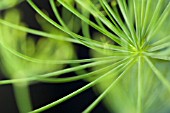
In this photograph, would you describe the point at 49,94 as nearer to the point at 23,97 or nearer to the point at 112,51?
the point at 23,97

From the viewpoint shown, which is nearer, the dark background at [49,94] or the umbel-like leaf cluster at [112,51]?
the umbel-like leaf cluster at [112,51]

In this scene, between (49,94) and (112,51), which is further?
(49,94)

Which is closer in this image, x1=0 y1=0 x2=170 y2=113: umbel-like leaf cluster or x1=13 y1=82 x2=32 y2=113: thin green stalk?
x1=0 y1=0 x2=170 y2=113: umbel-like leaf cluster

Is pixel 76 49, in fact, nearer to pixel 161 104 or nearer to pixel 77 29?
pixel 77 29

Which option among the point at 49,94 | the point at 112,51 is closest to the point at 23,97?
the point at 49,94
